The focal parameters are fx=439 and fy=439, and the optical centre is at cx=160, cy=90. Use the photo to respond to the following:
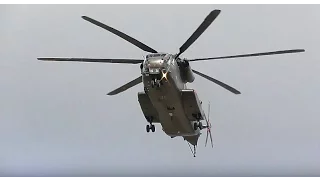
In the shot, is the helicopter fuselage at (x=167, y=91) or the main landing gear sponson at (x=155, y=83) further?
the main landing gear sponson at (x=155, y=83)

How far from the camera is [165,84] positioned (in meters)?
11.2

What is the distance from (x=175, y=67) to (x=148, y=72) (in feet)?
3.12

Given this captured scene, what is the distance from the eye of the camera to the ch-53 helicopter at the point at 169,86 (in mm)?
10750

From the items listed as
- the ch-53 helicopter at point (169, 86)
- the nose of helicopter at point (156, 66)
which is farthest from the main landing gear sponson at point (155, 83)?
the nose of helicopter at point (156, 66)

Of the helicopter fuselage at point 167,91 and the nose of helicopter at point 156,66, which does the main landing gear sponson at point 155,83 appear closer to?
the helicopter fuselage at point 167,91

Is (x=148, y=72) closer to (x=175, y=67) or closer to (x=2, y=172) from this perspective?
(x=175, y=67)

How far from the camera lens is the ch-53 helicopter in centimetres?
1075

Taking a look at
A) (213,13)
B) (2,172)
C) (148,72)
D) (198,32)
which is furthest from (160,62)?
(2,172)

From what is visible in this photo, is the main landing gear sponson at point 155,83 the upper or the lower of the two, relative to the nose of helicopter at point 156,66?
lower

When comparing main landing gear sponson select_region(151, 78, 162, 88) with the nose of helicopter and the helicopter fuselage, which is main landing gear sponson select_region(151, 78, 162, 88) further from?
the nose of helicopter

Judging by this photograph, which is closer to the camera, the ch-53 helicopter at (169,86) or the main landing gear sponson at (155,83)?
the ch-53 helicopter at (169,86)

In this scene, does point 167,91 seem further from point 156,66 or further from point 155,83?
point 156,66

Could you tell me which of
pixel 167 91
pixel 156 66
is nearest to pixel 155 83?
pixel 156 66

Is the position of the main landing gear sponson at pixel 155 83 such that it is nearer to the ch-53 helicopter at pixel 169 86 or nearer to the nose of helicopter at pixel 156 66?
the ch-53 helicopter at pixel 169 86
